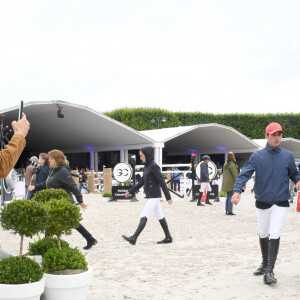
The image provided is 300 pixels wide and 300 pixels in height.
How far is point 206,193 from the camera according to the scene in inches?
655

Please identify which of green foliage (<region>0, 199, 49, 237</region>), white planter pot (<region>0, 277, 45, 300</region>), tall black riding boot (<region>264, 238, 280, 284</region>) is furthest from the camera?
tall black riding boot (<region>264, 238, 280, 284</region>)

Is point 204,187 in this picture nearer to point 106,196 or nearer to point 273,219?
point 106,196

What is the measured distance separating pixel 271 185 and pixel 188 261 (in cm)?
180

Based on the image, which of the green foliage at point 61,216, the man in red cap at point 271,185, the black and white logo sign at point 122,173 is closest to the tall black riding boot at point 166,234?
the man in red cap at point 271,185

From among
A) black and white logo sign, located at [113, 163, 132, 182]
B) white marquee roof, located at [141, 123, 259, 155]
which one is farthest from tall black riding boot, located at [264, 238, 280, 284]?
white marquee roof, located at [141, 123, 259, 155]

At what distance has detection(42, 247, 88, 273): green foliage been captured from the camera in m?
4.22

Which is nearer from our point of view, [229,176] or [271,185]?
[271,185]

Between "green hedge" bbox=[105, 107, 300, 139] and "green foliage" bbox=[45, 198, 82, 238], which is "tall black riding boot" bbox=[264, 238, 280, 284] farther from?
"green hedge" bbox=[105, 107, 300, 139]

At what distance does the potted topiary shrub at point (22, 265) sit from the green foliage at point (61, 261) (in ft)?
0.95

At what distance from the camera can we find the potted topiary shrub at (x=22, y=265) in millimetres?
3738

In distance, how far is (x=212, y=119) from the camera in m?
44.0

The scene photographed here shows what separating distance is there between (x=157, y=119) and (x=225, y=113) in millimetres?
6742

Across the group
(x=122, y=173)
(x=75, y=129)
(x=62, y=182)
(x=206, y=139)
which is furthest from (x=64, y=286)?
(x=206, y=139)

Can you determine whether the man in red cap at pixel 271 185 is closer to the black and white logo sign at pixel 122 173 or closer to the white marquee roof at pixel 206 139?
the black and white logo sign at pixel 122 173
